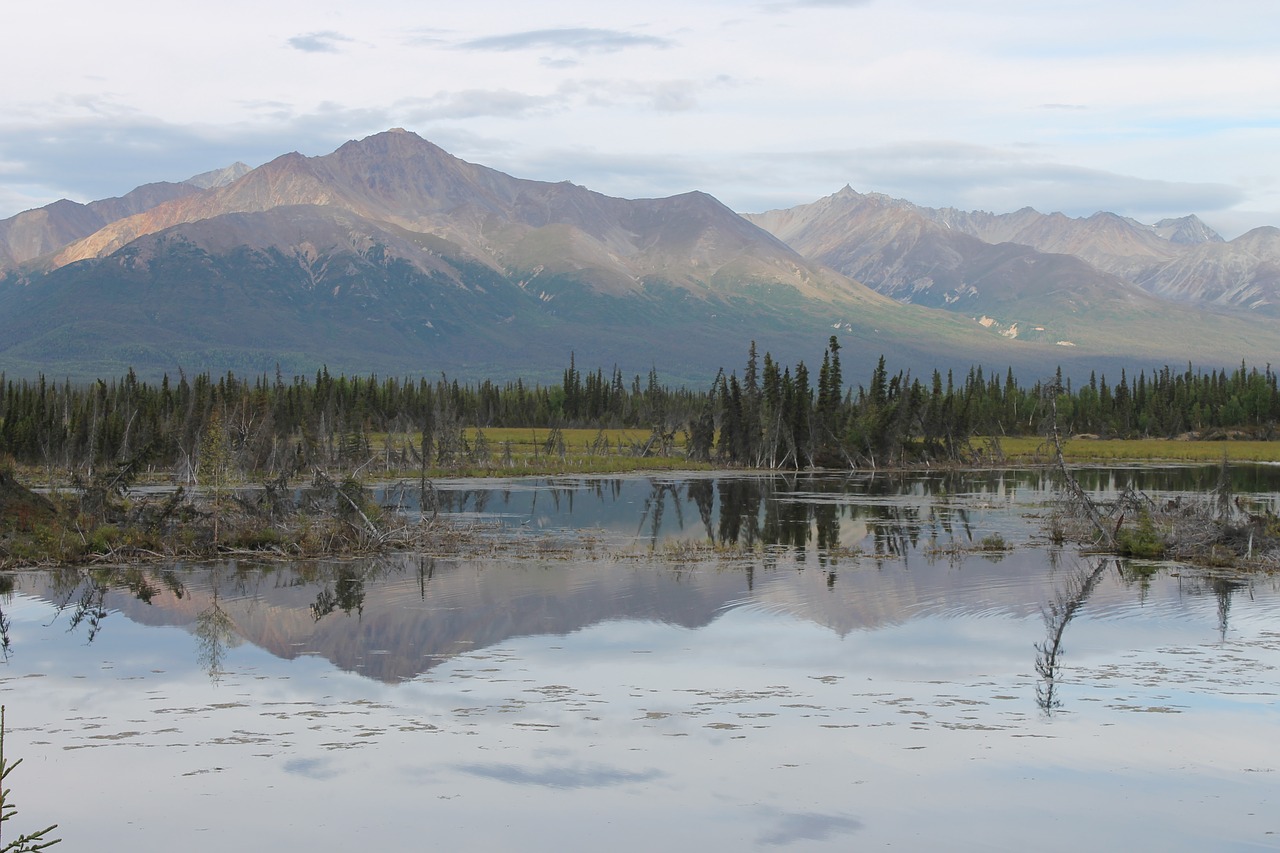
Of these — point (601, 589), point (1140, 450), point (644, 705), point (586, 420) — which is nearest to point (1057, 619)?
point (601, 589)

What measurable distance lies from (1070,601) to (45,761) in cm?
2520

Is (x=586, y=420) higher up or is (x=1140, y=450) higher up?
(x=586, y=420)

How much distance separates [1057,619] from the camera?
32438 mm

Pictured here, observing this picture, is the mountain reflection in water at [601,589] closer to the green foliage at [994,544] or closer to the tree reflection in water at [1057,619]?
the tree reflection in water at [1057,619]

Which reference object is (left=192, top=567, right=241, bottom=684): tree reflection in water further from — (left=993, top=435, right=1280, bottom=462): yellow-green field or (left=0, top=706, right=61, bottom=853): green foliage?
(left=993, top=435, right=1280, bottom=462): yellow-green field

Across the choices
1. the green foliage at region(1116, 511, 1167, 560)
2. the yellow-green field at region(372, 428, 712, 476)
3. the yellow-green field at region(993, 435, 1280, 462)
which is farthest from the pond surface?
the yellow-green field at region(993, 435, 1280, 462)

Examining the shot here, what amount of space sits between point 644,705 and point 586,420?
136918 millimetres

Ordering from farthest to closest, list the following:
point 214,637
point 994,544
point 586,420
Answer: point 586,420 → point 994,544 → point 214,637

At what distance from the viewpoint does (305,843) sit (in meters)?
16.7

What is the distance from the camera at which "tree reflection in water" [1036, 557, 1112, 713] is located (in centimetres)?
2452

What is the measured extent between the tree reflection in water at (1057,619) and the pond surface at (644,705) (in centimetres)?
15

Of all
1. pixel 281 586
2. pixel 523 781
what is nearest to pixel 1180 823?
pixel 523 781

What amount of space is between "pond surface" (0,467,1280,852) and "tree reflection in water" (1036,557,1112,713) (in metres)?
0.15

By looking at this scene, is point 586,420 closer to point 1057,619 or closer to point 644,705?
point 1057,619
